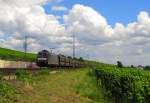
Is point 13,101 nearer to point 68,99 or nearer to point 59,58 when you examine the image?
point 68,99

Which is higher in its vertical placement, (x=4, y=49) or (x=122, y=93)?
(x=4, y=49)

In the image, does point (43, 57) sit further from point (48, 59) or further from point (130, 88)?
point (130, 88)

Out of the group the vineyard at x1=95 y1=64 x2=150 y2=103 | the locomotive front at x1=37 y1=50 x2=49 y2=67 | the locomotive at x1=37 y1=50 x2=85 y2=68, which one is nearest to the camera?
the vineyard at x1=95 y1=64 x2=150 y2=103

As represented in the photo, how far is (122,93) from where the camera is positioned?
32.5 meters

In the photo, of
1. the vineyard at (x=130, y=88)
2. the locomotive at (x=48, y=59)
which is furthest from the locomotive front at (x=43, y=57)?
the vineyard at (x=130, y=88)

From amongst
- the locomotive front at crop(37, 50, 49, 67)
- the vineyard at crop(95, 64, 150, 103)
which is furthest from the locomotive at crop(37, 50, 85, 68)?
the vineyard at crop(95, 64, 150, 103)

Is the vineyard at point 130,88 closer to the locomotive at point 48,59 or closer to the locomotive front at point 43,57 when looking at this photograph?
the locomotive front at point 43,57

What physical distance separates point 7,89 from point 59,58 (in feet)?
259

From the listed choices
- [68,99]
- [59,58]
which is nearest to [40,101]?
[68,99]

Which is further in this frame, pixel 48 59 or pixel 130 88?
pixel 48 59

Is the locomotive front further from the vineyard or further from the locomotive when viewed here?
the vineyard

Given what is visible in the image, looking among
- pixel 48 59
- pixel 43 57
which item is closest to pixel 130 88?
pixel 43 57

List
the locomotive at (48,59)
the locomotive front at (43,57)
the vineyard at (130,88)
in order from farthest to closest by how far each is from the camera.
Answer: the locomotive at (48,59) → the locomotive front at (43,57) → the vineyard at (130,88)

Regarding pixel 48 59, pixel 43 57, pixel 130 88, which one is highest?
pixel 43 57
